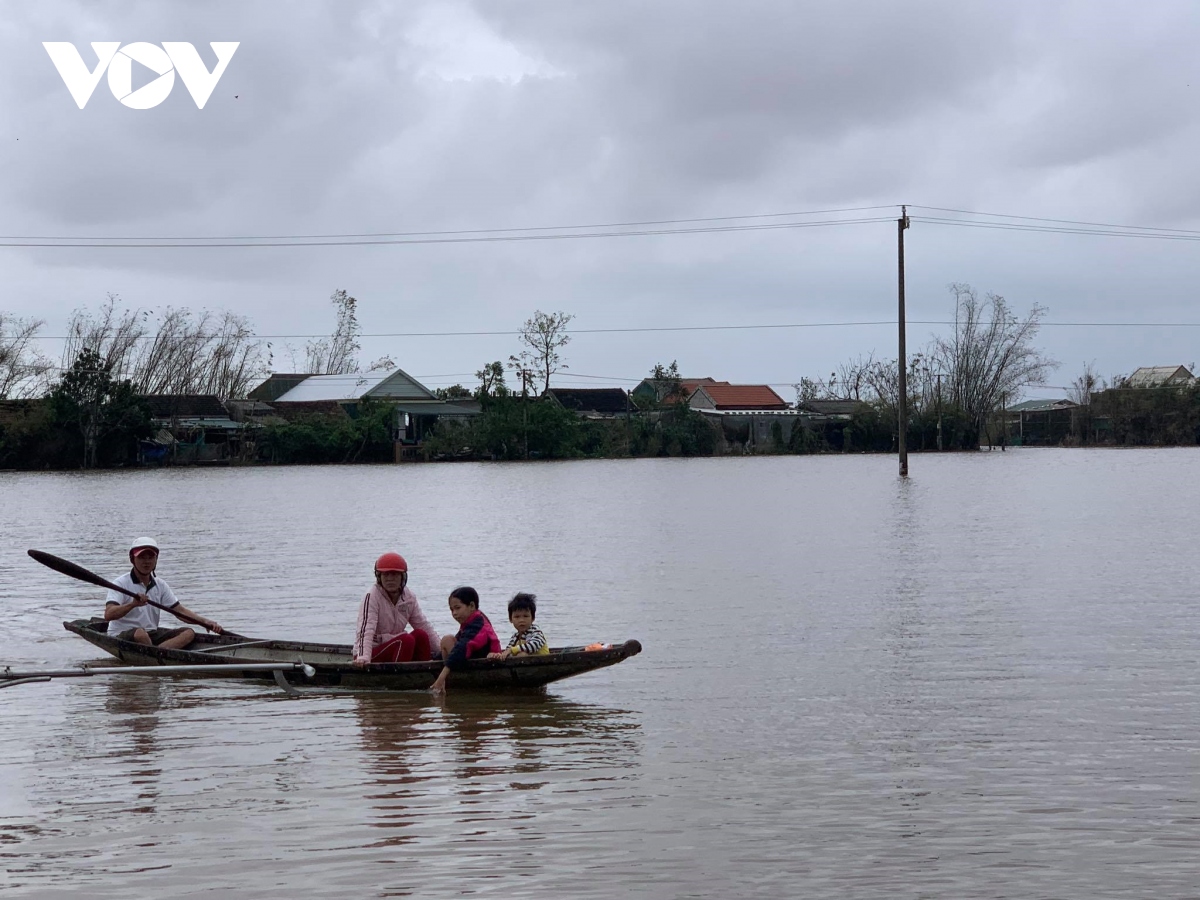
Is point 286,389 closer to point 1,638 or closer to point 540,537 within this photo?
point 540,537

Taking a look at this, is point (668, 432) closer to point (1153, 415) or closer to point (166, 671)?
point (1153, 415)

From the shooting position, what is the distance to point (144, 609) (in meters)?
11.1

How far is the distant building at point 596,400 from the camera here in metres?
78.2

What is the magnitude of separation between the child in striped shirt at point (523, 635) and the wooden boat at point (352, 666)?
0.35 feet

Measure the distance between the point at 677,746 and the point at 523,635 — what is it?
167cm

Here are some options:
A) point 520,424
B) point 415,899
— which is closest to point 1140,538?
point 415,899

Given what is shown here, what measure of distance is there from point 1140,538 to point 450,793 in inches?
695

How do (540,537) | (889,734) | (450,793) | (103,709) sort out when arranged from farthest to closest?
(540,537), (103,709), (889,734), (450,793)

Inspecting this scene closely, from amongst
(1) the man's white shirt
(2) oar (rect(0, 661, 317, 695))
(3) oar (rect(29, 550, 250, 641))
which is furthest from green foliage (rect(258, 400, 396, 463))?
(2) oar (rect(0, 661, 317, 695))

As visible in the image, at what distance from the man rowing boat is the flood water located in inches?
16.9

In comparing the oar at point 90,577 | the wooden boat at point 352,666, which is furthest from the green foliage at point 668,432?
the wooden boat at point 352,666

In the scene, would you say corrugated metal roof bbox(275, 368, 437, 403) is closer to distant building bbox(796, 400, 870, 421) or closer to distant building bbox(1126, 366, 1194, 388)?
distant building bbox(796, 400, 870, 421)

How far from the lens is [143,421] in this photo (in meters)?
56.9

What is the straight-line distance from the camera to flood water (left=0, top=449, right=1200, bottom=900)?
5.59 m
